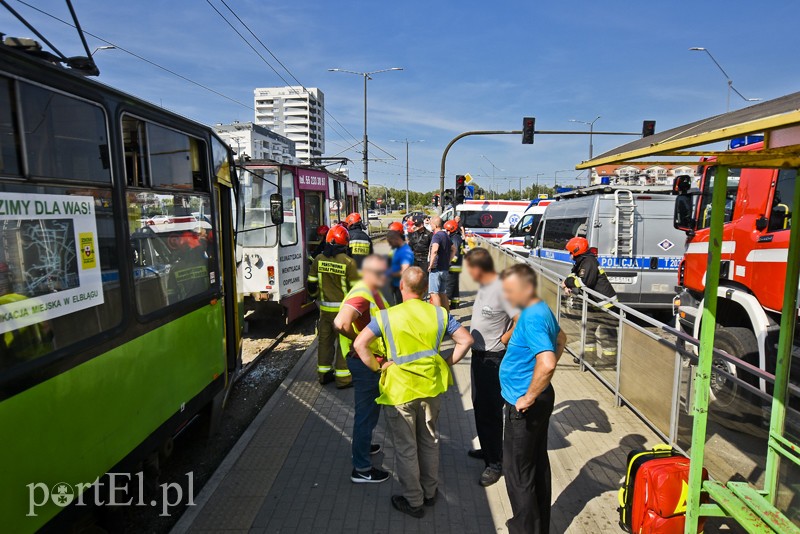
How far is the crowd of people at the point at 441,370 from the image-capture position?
2.74 metres

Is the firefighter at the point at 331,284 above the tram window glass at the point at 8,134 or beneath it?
beneath

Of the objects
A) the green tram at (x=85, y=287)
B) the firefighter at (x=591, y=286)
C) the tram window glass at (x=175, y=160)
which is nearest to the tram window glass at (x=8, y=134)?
the green tram at (x=85, y=287)

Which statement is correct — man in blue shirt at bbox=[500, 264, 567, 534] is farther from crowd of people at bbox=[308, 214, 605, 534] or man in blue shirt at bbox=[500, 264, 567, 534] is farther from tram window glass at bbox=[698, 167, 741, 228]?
tram window glass at bbox=[698, 167, 741, 228]

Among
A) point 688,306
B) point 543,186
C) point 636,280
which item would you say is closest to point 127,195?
point 688,306

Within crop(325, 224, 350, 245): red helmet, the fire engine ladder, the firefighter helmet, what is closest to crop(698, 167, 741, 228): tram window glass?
the fire engine ladder

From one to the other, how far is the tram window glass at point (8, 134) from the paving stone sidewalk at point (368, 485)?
2539mm

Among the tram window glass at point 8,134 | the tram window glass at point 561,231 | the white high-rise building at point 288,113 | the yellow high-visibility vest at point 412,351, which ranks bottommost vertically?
the yellow high-visibility vest at point 412,351

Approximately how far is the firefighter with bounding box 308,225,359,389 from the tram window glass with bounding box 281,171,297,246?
314 cm

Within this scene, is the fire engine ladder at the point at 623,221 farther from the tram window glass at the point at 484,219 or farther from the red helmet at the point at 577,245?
the tram window glass at the point at 484,219

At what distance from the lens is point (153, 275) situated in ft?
11.3

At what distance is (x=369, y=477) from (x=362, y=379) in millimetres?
800

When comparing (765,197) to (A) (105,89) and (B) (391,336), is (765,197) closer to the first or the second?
(B) (391,336)

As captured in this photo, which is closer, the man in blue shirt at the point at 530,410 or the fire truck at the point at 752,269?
the man in blue shirt at the point at 530,410

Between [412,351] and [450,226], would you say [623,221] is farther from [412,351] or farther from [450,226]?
[412,351]
